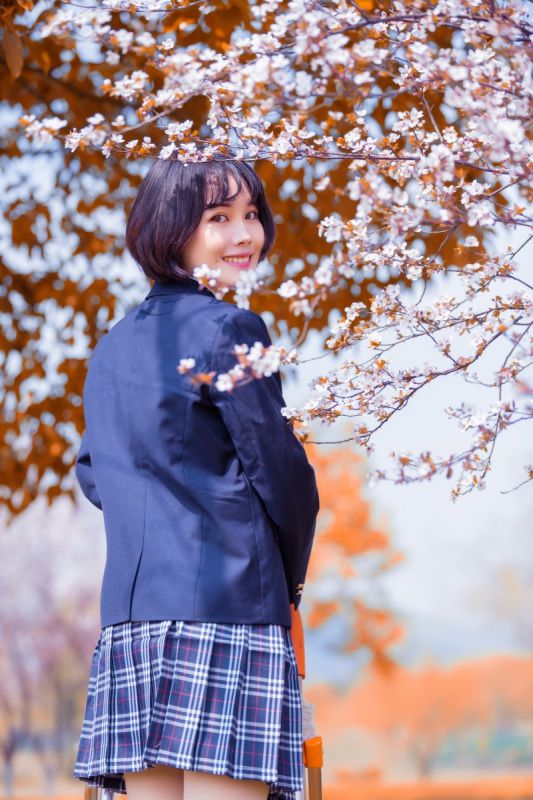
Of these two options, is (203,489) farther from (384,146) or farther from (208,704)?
(384,146)

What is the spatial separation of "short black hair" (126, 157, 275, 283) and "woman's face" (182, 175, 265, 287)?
0.01m

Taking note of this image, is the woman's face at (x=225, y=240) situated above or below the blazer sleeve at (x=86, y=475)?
above

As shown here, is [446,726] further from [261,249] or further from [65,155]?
[261,249]

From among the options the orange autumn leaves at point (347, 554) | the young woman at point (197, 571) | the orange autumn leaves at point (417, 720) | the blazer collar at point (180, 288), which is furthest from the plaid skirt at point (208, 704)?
the orange autumn leaves at point (417, 720)

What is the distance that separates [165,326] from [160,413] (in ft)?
0.50

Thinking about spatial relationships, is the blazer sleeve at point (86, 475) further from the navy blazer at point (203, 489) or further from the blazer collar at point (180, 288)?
the blazer collar at point (180, 288)

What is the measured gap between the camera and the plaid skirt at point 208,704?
1.39 meters

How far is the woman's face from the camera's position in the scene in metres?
Answer: 1.61

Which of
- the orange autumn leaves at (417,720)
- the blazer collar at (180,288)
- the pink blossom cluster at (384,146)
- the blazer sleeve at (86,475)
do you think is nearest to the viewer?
the pink blossom cluster at (384,146)

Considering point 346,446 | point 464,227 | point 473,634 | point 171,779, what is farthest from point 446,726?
point 171,779

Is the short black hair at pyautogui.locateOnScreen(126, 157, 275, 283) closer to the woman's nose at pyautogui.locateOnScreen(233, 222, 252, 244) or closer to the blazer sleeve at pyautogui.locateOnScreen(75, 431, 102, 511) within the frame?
the woman's nose at pyautogui.locateOnScreen(233, 222, 252, 244)

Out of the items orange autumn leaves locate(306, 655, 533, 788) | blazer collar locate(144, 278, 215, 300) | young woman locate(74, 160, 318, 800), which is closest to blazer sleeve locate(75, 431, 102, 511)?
young woman locate(74, 160, 318, 800)

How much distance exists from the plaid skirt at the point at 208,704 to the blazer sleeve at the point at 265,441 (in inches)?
6.3

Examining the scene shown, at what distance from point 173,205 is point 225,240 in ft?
0.32
